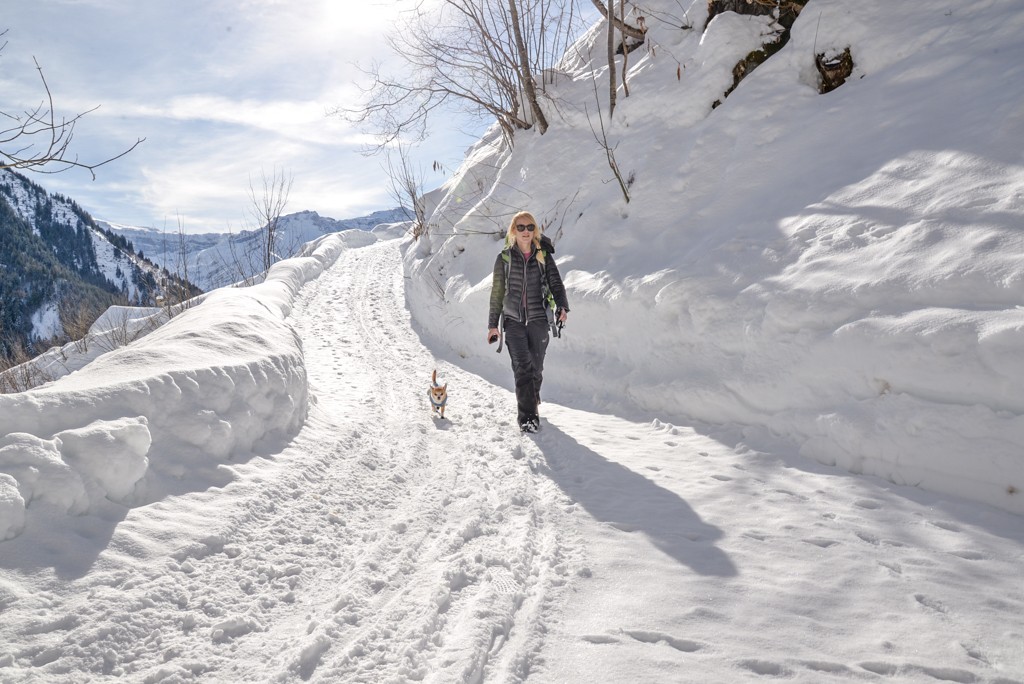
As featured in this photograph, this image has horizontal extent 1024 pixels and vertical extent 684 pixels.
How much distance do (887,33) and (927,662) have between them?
24.0ft

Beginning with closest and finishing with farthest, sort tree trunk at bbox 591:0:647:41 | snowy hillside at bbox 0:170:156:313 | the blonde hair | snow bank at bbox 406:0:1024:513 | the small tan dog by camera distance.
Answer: snow bank at bbox 406:0:1024:513 → the blonde hair → the small tan dog → tree trunk at bbox 591:0:647:41 → snowy hillside at bbox 0:170:156:313

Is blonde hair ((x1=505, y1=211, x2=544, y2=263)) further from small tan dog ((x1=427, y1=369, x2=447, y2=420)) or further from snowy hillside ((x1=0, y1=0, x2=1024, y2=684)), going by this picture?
small tan dog ((x1=427, y1=369, x2=447, y2=420))

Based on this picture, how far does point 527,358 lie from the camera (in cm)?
495

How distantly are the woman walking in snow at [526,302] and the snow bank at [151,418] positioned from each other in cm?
204

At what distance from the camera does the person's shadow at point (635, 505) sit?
2.82 meters

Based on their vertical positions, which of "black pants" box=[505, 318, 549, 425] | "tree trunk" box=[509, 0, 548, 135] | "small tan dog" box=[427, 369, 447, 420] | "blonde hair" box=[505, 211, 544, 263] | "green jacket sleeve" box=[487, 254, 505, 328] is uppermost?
"tree trunk" box=[509, 0, 548, 135]

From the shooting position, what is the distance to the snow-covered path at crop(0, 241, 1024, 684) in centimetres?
204

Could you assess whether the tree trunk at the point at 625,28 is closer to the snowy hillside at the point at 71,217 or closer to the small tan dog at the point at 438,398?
the small tan dog at the point at 438,398

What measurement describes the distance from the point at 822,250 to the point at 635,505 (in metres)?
2.85

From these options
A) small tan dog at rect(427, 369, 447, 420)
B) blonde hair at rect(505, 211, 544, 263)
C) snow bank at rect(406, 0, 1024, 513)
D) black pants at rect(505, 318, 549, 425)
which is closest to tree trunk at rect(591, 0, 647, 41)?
snow bank at rect(406, 0, 1024, 513)

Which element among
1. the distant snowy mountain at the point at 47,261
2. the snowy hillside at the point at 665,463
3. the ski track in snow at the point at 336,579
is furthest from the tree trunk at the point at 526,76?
the distant snowy mountain at the point at 47,261

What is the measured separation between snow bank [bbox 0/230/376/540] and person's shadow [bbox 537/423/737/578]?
233 cm

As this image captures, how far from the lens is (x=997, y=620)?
214 centimetres

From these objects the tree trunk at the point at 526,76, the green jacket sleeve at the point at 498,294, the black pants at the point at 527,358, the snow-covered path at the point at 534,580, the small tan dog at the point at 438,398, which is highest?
the tree trunk at the point at 526,76
